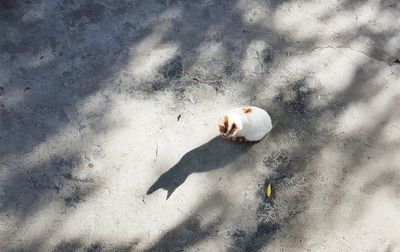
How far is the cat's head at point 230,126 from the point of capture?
326cm

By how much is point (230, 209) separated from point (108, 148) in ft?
3.43

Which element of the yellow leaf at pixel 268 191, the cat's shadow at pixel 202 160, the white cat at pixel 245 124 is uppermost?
the white cat at pixel 245 124

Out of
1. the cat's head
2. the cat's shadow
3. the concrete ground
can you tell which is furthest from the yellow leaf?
the cat's head

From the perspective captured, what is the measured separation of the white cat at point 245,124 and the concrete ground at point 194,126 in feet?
0.39

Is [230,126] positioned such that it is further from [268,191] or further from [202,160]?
[268,191]

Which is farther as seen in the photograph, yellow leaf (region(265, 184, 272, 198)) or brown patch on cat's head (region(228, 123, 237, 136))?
yellow leaf (region(265, 184, 272, 198))

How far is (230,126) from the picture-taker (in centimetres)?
326

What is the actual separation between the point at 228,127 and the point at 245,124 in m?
0.14

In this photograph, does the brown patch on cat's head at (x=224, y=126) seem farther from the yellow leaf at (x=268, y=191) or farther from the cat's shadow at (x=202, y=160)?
the yellow leaf at (x=268, y=191)

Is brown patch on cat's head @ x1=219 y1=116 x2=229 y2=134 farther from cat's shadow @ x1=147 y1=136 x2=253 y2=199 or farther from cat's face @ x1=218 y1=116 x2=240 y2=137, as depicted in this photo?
cat's shadow @ x1=147 y1=136 x2=253 y2=199

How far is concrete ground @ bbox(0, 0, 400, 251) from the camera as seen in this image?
3277 millimetres

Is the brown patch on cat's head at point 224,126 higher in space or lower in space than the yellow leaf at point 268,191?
higher

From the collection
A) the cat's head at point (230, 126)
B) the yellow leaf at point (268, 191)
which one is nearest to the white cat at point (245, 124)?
the cat's head at point (230, 126)

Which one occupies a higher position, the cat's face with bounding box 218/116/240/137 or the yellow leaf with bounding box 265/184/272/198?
the cat's face with bounding box 218/116/240/137
